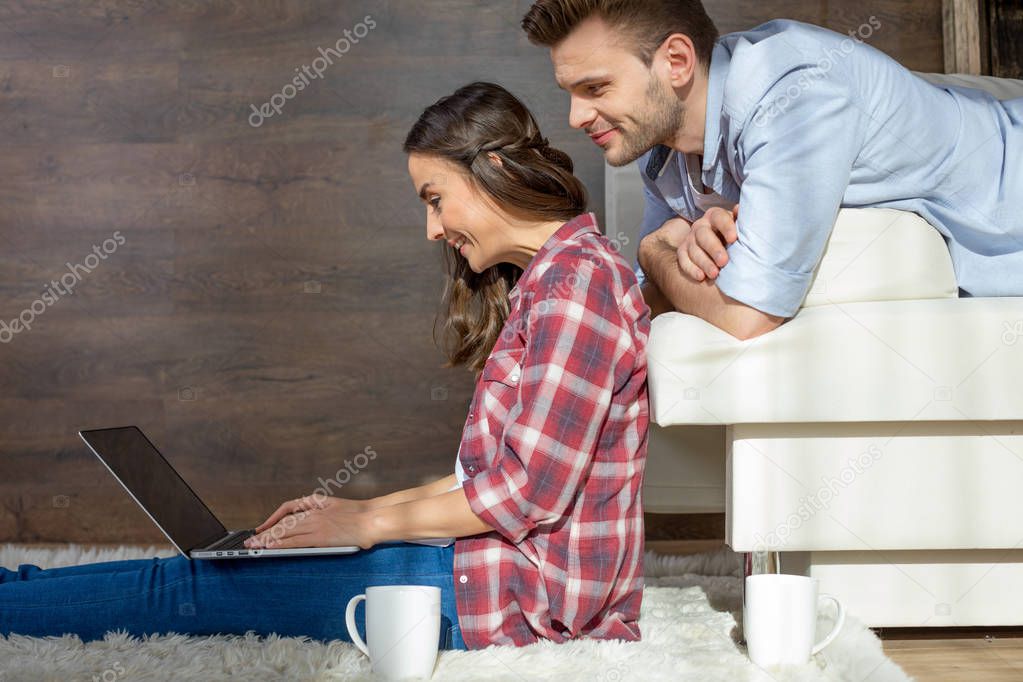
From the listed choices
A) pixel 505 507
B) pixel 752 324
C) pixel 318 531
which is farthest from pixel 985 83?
pixel 318 531

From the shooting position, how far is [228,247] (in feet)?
8.86

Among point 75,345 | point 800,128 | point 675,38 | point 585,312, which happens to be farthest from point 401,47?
point 585,312

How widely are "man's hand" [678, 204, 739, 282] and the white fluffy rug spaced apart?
1.52ft

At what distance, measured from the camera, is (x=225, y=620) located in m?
1.25

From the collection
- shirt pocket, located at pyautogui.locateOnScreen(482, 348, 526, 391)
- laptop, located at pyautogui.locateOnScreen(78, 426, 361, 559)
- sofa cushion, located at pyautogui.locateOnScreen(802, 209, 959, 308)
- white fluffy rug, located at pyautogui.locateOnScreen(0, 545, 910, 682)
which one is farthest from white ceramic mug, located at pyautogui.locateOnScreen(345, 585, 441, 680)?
sofa cushion, located at pyautogui.locateOnScreen(802, 209, 959, 308)

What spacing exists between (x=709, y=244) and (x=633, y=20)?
0.37 metres

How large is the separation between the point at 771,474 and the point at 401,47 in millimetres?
1737

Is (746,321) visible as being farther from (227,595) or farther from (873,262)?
(227,595)

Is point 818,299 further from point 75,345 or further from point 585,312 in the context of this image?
point 75,345

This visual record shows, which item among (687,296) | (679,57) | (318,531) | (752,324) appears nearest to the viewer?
(318,531)

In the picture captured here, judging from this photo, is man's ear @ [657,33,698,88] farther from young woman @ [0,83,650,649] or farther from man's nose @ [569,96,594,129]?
young woman @ [0,83,650,649]

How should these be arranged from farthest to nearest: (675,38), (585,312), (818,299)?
(675,38)
(818,299)
(585,312)

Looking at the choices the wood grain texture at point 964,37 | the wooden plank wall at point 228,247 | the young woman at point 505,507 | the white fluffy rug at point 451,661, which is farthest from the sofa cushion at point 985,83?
the white fluffy rug at point 451,661

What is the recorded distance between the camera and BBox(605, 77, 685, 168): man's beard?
155 cm
